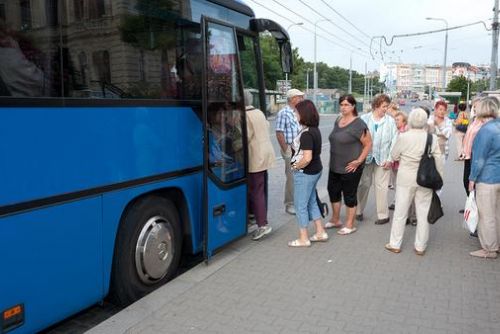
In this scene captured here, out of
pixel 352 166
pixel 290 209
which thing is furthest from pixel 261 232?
pixel 290 209

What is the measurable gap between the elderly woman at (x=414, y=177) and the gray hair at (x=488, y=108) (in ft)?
2.16

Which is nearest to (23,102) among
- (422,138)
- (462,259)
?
(422,138)

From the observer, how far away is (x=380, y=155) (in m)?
7.20

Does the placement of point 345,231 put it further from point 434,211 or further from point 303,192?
point 434,211

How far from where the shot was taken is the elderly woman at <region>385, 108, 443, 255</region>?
5777mm

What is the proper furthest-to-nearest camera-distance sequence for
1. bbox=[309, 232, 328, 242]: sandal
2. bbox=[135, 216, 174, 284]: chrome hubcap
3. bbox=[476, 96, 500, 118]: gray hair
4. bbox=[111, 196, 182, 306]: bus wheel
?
bbox=[309, 232, 328, 242]: sandal
bbox=[476, 96, 500, 118]: gray hair
bbox=[135, 216, 174, 284]: chrome hubcap
bbox=[111, 196, 182, 306]: bus wheel

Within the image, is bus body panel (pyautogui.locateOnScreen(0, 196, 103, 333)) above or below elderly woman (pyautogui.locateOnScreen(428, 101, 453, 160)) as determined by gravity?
below

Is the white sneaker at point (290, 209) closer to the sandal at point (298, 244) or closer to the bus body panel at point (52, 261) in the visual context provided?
the sandal at point (298, 244)

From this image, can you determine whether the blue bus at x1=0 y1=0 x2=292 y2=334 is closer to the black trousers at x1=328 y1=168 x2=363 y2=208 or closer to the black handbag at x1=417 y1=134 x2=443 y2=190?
the black trousers at x1=328 y1=168 x2=363 y2=208

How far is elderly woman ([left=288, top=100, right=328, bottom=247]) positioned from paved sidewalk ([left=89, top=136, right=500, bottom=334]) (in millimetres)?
354

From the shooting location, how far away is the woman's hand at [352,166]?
21.2ft

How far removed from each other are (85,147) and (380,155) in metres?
4.72

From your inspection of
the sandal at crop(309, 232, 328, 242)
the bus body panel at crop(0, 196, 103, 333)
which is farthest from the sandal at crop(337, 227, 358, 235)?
the bus body panel at crop(0, 196, 103, 333)

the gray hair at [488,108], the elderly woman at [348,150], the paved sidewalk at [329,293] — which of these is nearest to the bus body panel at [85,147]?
the paved sidewalk at [329,293]
